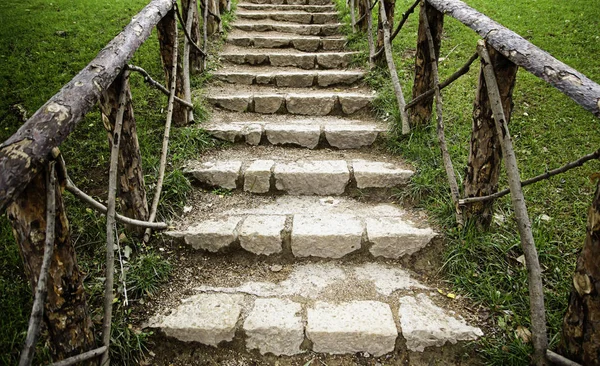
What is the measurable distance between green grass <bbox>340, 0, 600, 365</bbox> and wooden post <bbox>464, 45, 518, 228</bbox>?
0.14 m

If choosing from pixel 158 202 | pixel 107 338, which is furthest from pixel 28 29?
pixel 107 338

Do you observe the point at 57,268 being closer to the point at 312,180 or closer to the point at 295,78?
the point at 312,180

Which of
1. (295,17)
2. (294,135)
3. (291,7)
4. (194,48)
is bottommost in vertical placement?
(294,135)

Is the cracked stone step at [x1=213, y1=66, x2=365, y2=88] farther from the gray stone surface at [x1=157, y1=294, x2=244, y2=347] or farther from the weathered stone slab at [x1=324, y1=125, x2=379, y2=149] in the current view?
the gray stone surface at [x1=157, y1=294, x2=244, y2=347]

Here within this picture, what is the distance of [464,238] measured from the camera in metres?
2.28

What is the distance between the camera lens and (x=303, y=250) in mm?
2357

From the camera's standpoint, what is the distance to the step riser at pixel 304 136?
3.25 m

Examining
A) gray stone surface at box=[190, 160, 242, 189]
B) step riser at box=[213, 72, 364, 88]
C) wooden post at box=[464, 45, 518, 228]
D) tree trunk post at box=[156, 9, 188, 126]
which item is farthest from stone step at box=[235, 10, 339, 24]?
wooden post at box=[464, 45, 518, 228]

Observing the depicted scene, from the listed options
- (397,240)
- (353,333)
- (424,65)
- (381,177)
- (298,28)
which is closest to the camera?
(353,333)

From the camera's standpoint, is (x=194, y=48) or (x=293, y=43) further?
(x=293, y=43)

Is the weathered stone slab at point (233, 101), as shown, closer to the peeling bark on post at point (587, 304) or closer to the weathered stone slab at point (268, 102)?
the weathered stone slab at point (268, 102)

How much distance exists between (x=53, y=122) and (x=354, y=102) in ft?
8.96

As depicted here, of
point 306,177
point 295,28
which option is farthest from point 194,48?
point 306,177

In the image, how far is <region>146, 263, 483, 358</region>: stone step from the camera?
1.86 m
